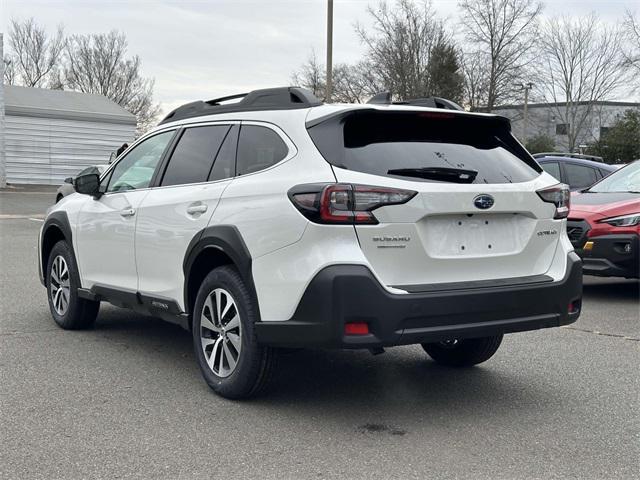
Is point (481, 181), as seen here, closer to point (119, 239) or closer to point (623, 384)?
point (623, 384)

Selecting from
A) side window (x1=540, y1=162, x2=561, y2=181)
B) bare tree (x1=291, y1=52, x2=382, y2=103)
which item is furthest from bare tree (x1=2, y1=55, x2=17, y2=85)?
side window (x1=540, y1=162, x2=561, y2=181)

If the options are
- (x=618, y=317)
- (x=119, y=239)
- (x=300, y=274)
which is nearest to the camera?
(x=300, y=274)

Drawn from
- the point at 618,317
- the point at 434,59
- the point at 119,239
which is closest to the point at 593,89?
the point at 434,59

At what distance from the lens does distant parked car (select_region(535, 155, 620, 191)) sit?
12203mm

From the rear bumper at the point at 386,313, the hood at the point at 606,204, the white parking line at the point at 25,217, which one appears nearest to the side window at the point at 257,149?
the rear bumper at the point at 386,313

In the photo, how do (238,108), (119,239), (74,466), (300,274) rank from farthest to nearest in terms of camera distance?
1. (119,239)
2. (238,108)
3. (300,274)
4. (74,466)

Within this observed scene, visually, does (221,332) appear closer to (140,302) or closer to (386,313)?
(140,302)

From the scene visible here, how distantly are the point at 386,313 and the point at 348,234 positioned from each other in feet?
1.46

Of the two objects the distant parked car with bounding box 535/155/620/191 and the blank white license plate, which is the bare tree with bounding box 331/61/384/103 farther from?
the blank white license plate

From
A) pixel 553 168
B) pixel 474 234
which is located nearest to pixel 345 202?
pixel 474 234

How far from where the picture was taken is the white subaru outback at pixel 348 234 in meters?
3.80

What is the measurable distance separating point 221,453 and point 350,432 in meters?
0.73

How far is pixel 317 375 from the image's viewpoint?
510 centimetres

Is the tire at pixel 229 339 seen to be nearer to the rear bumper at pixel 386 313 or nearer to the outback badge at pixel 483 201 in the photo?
the rear bumper at pixel 386 313
